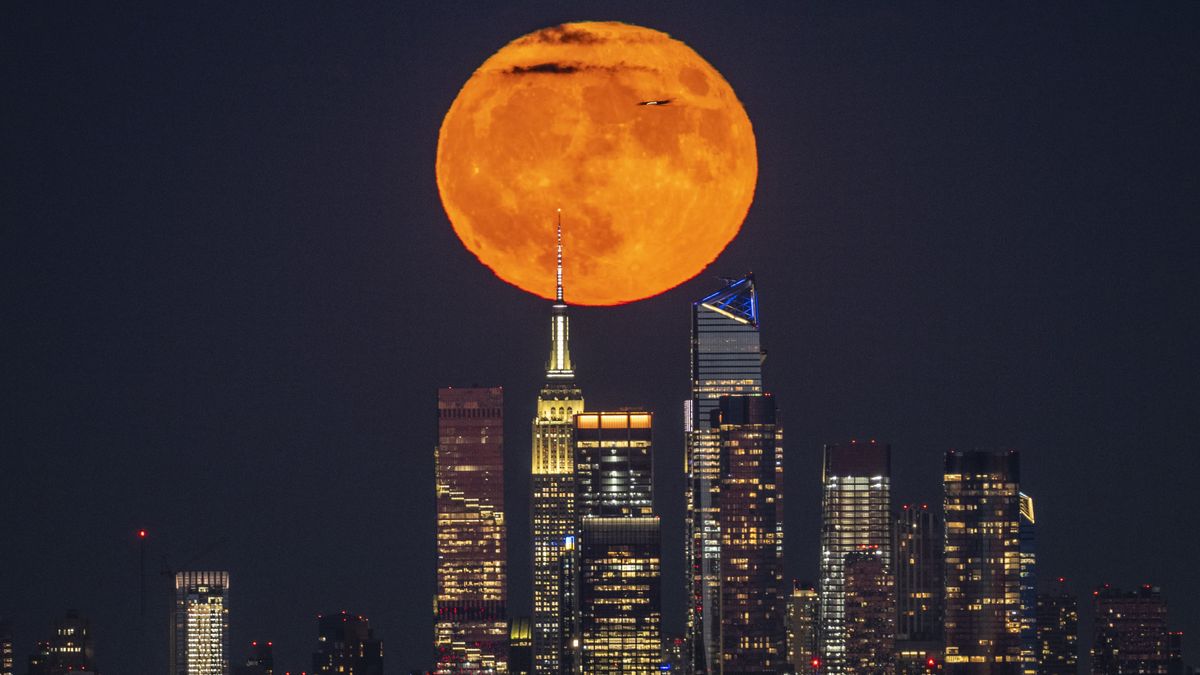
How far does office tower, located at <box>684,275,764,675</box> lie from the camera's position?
12181 cm

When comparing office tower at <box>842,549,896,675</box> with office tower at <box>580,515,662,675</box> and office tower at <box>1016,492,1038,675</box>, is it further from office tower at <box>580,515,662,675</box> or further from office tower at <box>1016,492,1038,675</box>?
office tower at <box>580,515,662,675</box>

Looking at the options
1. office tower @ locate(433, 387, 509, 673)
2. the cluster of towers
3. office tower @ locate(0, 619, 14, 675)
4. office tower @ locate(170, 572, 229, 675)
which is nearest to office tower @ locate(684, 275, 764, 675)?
the cluster of towers

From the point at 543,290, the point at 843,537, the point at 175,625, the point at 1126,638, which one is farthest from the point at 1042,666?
the point at 543,290

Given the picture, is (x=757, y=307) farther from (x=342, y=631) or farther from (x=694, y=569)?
(x=342, y=631)

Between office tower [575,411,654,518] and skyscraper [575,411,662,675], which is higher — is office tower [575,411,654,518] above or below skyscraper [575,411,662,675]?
above

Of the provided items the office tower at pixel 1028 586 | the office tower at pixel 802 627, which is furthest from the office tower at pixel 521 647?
the office tower at pixel 1028 586

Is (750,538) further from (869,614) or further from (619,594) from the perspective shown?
(619,594)

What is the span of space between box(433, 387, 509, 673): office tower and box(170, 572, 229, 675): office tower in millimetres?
11298

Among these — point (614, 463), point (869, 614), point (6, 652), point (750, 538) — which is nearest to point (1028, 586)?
point (869, 614)

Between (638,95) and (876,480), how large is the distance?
69.9m

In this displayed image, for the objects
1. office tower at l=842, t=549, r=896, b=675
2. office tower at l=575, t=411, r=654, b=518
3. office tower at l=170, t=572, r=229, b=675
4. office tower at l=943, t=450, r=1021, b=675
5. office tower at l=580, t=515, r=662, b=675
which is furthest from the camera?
office tower at l=170, t=572, r=229, b=675

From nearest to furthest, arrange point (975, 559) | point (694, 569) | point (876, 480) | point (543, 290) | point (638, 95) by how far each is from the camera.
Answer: point (638, 95) → point (543, 290) → point (975, 559) → point (694, 569) → point (876, 480)

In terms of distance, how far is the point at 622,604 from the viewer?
369ft

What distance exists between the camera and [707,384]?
132750 mm
